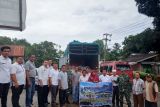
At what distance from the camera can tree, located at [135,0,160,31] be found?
3025 cm

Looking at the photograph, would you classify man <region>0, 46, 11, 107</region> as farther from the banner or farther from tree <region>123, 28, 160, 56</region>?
tree <region>123, 28, 160, 56</region>

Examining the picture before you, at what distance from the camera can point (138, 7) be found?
31219 mm

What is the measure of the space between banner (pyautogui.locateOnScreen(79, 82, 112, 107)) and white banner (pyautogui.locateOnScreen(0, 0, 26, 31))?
34.1 ft

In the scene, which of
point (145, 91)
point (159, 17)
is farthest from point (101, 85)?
point (159, 17)

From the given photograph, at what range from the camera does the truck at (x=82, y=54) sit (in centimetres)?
2072

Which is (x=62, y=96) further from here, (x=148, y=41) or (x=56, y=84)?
(x=148, y=41)

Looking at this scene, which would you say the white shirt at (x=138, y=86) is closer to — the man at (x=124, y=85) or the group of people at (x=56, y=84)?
the group of people at (x=56, y=84)

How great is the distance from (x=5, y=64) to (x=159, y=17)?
80.2 ft

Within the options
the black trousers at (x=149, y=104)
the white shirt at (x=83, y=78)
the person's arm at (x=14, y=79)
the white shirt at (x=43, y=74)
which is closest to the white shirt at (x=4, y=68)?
the person's arm at (x=14, y=79)

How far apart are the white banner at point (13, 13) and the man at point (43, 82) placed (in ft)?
28.4

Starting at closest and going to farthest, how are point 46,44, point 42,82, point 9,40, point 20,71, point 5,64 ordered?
1. point 5,64
2. point 20,71
3. point 42,82
4. point 46,44
5. point 9,40

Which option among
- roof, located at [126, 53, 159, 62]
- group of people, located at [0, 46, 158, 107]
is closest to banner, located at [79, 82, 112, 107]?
group of people, located at [0, 46, 158, 107]

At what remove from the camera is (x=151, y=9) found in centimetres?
3028

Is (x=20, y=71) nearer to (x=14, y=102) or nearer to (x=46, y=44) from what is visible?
(x=14, y=102)
